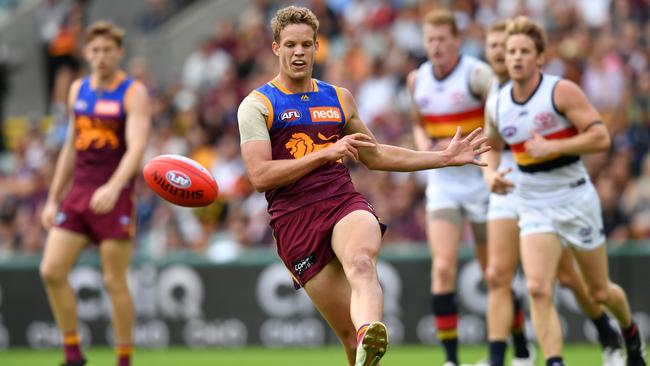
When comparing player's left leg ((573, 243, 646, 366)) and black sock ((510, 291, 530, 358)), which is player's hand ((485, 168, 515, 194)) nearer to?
player's left leg ((573, 243, 646, 366))

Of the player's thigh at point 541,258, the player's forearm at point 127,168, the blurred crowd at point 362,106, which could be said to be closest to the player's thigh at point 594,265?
the player's thigh at point 541,258

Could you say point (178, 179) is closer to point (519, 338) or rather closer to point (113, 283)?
point (113, 283)

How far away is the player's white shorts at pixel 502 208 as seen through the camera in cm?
938

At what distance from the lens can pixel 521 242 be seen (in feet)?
28.8

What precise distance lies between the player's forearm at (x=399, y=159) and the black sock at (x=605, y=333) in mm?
3144

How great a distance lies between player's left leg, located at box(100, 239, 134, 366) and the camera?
9922mm

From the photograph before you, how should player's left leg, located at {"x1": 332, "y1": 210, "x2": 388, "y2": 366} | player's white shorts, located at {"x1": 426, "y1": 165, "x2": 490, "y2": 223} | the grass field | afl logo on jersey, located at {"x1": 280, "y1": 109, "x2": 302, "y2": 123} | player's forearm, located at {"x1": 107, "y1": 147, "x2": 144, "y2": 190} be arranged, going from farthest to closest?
the grass field
player's white shorts, located at {"x1": 426, "y1": 165, "x2": 490, "y2": 223}
player's forearm, located at {"x1": 107, "y1": 147, "x2": 144, "y2": 190}
afl logo on jersey, located at {"x1": 280, "y1": 109, "x2": 302, "y2": 123}
player's left leg, located at {"x1": 332, "y1": 210, "x2": 388, "y2": 366}

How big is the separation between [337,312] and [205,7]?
1576 cm

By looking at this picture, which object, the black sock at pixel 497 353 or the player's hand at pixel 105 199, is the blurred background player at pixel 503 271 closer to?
the black sock at pixel 497 353

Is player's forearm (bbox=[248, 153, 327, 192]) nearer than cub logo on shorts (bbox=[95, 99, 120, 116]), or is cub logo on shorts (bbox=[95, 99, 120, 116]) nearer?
player's forearm (bbox=[248, 153, 327, 192])

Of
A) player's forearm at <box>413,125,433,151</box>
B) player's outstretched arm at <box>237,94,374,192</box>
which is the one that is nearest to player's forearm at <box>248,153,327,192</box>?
player's outstretched arm at <box>237,94,374,192</box>

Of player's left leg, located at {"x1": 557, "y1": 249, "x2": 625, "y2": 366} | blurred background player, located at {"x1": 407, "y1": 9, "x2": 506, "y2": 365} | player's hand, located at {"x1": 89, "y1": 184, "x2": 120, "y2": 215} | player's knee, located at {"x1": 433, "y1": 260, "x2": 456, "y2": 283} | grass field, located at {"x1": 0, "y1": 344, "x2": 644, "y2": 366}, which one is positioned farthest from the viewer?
grass field, located at {"x1": 0, "y1": 344, "x2": 644, "y2": 366}

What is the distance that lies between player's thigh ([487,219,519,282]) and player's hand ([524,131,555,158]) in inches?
38.8

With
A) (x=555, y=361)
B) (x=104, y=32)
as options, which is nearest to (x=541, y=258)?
(x=555, y=361)
